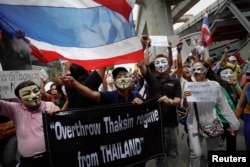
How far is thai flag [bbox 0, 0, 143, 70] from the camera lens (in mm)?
3156

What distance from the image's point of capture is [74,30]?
131 inches

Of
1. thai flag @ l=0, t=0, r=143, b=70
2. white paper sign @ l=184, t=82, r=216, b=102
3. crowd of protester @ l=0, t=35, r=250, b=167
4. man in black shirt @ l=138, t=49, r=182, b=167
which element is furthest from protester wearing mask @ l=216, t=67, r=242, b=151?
thai flag @ l=0, t=0, r=143, b=70

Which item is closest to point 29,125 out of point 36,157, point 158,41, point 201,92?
point 36,157

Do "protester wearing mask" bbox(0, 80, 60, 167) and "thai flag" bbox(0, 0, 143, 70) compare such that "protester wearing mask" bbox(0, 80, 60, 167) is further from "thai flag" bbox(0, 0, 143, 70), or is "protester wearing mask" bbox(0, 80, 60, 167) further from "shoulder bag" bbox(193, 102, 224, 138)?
"shoulder bag" bbox(193, 102, 224, 138)

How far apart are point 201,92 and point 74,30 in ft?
6.46

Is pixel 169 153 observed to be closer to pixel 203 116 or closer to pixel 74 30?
pixel 203 116

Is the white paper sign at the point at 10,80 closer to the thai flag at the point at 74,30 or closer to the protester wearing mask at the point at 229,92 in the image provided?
the thai flag at the point at 74,30

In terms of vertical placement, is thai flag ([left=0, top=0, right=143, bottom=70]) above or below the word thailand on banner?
above

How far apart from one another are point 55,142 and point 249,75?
283 centimetres

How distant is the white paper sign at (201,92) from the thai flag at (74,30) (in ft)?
3.59

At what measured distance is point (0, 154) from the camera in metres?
4.38

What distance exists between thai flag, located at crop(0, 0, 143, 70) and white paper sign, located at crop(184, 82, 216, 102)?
109 centimetres

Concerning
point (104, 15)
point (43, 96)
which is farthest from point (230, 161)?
point (43, 96)

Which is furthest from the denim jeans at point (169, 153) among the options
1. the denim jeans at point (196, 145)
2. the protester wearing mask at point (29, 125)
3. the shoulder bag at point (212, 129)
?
the protester wearing mask at point (29, 125)
